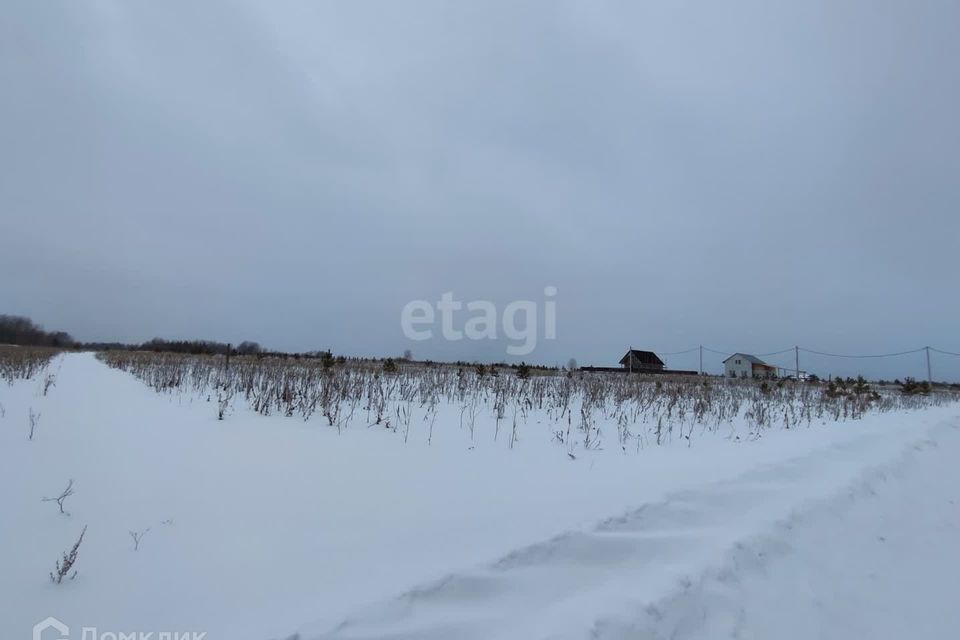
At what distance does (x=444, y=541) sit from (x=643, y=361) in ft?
174

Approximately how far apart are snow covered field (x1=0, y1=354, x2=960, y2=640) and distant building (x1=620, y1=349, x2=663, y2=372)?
44052 millimetres

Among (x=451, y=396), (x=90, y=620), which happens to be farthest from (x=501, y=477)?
(x=451, y=396)

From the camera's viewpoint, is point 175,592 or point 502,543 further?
point 502,543

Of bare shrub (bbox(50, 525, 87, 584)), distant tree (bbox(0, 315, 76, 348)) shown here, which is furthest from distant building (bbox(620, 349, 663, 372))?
distant tree (bbox(0, 315, 76, 348))

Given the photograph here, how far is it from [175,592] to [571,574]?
1532 millimetres

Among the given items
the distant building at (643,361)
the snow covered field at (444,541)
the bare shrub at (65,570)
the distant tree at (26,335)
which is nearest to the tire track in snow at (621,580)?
the snow covered field at (444,541)

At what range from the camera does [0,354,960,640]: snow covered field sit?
1.42 m

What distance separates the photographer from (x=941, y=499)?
145 inches

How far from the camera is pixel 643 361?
50906mm

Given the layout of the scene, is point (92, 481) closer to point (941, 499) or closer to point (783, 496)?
point (783, 496)

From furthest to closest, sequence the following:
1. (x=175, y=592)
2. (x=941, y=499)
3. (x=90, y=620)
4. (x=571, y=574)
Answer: (x=941, y=499), (x=571, y=574), (x=175, y=592), (x=90, y=620)

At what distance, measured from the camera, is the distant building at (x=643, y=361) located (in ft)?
152

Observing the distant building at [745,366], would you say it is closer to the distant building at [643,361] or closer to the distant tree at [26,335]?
the distant building at [643,361]

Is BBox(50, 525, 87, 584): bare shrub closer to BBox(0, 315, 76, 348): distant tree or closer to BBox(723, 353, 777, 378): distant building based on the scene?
BBox(723, 353, 777, 378): distant building
